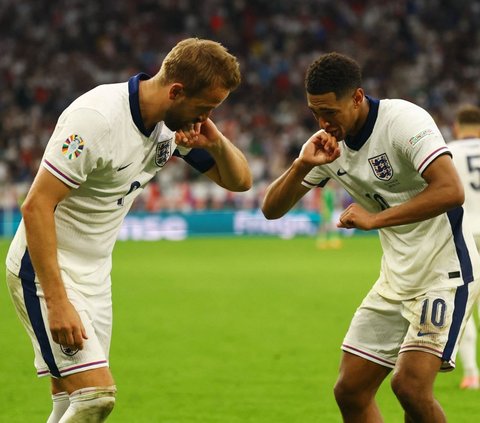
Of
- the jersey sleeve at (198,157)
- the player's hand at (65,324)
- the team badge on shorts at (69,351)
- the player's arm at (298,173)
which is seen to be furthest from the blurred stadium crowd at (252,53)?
the player's hand at (65,324)

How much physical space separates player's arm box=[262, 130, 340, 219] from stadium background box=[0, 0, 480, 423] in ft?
17.6

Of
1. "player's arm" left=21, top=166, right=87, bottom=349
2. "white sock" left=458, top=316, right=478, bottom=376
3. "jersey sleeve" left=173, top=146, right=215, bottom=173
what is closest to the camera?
"player's arm" left=21, top=166, right=87, bottom=349

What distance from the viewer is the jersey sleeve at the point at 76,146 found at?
14.5 ft

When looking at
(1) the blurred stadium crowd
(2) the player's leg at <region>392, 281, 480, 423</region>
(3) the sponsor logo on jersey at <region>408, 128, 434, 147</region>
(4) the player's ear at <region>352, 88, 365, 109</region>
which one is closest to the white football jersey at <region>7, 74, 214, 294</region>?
(4) the player's ear at <region>352, 88, 365, 109</region>

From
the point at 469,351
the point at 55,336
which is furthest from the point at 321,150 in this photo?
the point at 469,351

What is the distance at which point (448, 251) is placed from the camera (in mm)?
5344

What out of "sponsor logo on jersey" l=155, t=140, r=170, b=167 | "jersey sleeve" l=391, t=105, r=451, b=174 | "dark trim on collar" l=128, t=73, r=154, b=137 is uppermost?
"dark trim on collar" l=128, t=73, r=154, b=137

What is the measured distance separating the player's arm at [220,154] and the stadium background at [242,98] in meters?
5.60

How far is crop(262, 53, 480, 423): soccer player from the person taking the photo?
5.01m

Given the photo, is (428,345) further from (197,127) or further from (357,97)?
(197,127)

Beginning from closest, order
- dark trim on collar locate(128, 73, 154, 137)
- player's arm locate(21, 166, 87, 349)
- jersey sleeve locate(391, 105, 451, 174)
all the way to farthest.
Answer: player's arm locate(21, 166, 87, 349) → dark trim on collar locate(128, 73, 154, 137) → jersey sleeve locate(391, 105, 451, 174)

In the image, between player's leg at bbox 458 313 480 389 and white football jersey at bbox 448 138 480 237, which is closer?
white football jersey at bbox 448 138 480 237

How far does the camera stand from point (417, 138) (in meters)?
5.07

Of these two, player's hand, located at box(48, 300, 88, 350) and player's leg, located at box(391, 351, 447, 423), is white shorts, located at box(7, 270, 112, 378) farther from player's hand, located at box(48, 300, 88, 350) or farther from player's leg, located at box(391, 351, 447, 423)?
player's leg, located at box(391, 351, 447, 423)
